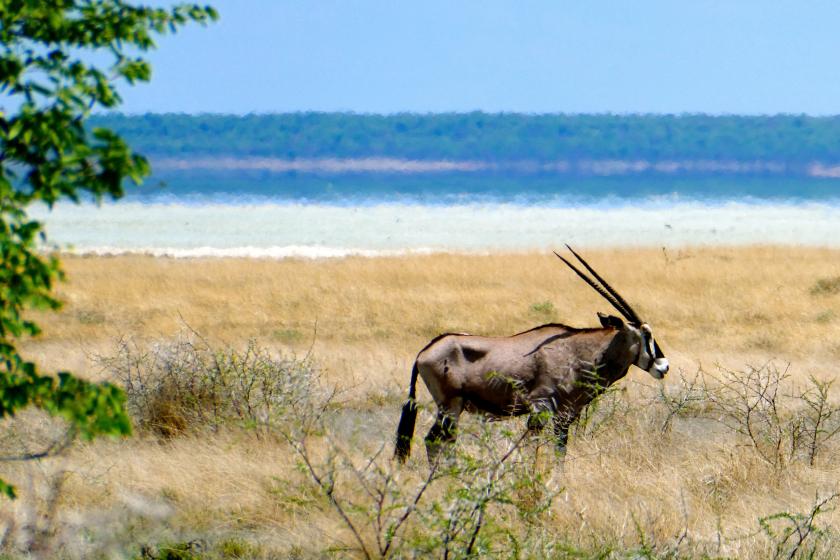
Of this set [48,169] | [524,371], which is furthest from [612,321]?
[48,169]

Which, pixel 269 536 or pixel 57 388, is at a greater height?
pixel 57 388

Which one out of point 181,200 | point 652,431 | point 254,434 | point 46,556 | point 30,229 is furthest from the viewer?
point 181,200

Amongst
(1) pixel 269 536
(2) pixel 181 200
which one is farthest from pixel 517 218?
(1) pixel 269 536

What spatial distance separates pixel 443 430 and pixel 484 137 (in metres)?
108

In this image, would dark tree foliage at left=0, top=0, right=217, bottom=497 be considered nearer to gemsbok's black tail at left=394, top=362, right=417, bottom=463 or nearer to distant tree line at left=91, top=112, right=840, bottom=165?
gemsbok's black tail at left=394, top=362, right=417, bottom=463

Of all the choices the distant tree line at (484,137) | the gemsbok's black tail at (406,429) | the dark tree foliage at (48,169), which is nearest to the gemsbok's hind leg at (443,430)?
the gemsbok's black tail at (406,429)

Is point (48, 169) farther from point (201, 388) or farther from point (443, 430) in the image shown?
point (201, 388)

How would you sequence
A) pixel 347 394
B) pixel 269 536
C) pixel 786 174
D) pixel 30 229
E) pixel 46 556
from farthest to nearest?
pixel 786 174, pixel 347 394, pixel 269 536, pixel 46 556, pixel 30 229

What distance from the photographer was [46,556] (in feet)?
20.4

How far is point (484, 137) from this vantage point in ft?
375

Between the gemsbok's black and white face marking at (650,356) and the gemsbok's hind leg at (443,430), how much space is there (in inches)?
47.7

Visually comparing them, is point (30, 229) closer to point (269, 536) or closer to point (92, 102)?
point (92, 102)

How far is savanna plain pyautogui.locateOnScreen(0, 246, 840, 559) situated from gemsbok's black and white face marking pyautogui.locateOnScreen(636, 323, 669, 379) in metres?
0.50

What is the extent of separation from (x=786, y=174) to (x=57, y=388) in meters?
108
